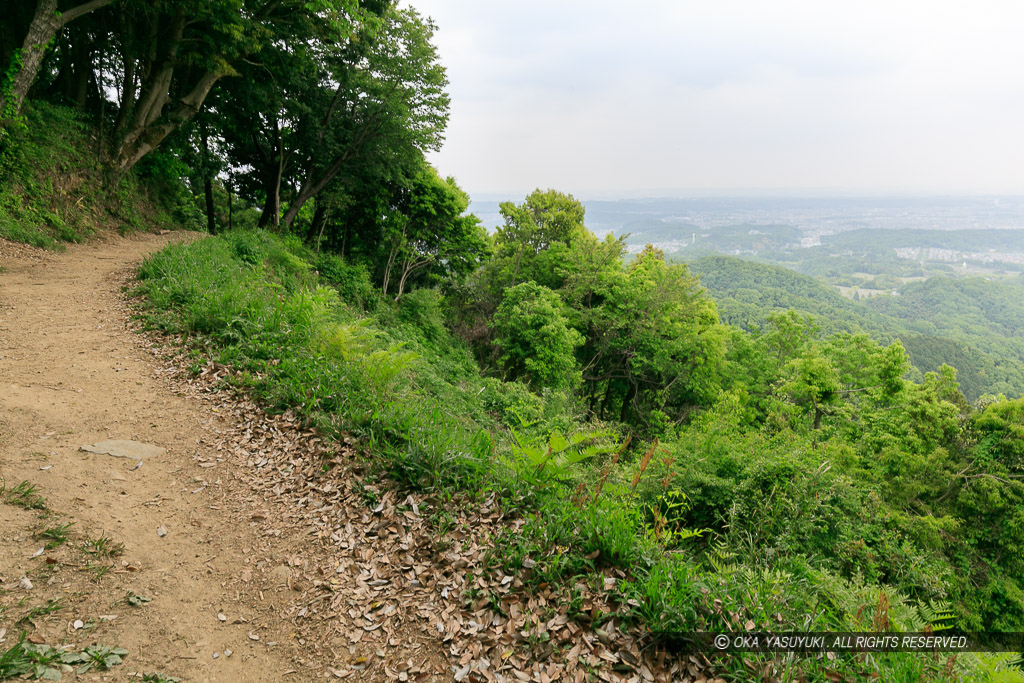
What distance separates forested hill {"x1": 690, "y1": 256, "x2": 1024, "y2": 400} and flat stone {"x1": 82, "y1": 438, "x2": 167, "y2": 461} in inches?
1350

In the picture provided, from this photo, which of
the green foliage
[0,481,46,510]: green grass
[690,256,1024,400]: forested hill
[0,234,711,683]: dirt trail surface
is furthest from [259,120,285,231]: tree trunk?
[690,256,1024,400]: forested hill

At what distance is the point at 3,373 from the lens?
5.86 meters

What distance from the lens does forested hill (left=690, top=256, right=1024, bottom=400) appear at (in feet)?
223

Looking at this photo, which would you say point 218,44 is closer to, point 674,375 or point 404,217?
point 404,217

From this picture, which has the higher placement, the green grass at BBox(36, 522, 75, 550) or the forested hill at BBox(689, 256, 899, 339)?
the green grass at BBox(36, 522, 75, 550)

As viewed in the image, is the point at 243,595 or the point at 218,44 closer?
the point at 243,595

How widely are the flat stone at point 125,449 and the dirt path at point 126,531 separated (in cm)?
9

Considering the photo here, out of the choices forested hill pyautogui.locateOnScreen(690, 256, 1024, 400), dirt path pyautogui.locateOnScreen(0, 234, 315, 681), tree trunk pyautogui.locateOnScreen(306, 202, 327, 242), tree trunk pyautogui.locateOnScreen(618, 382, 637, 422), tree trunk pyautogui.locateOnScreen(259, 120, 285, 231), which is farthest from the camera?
forested hill pyautogui.locateOnScreen(690, 256, 1024, 400)

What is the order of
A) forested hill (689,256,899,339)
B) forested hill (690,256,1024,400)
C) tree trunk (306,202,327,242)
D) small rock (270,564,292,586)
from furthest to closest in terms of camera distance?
forested hill (689,256,899,339), forested hill (690,256,1024,400), tree trunk (306,202,327,242), small rock (270,564,292,586)

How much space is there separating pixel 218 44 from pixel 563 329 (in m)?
17.3

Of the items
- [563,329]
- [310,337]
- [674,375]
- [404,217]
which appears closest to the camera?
[310,337]

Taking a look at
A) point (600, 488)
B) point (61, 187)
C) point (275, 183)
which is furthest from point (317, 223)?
point (600, 488)

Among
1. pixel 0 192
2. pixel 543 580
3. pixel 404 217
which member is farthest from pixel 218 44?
pixel 543 580

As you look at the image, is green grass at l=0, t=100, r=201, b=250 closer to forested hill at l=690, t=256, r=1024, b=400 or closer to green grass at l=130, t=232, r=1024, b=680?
green grass at l=130, t=232, r=1024, b=680
